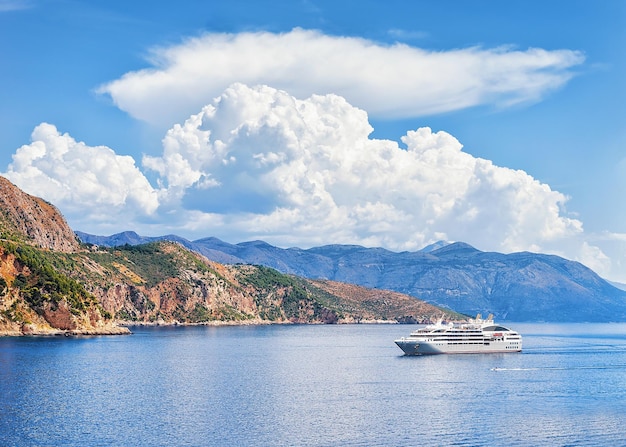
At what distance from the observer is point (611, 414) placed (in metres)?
104

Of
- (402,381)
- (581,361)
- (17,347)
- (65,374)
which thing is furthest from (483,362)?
(17,347)

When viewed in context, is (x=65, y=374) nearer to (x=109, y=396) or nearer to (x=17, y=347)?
(x=109, y=396)

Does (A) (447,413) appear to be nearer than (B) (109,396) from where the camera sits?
Yes

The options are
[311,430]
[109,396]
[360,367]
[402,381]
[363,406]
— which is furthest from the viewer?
[360,367]

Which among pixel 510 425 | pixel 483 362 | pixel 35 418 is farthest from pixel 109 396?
pixel 483 362

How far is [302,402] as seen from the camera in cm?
11500

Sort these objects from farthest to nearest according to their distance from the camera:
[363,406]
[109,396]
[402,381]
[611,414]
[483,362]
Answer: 1. [483,362]
2. [402,381]
3. [109,396]
4. [363,406]
5. [611,414]

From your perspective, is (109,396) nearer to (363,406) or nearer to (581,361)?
(363,406)

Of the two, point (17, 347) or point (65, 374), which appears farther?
point (17, 347)

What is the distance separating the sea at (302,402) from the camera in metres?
88.2

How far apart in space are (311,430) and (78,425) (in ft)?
93.9

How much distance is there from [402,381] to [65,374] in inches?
2461

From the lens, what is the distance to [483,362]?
598 feet

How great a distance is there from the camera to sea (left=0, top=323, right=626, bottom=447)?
290 ft
